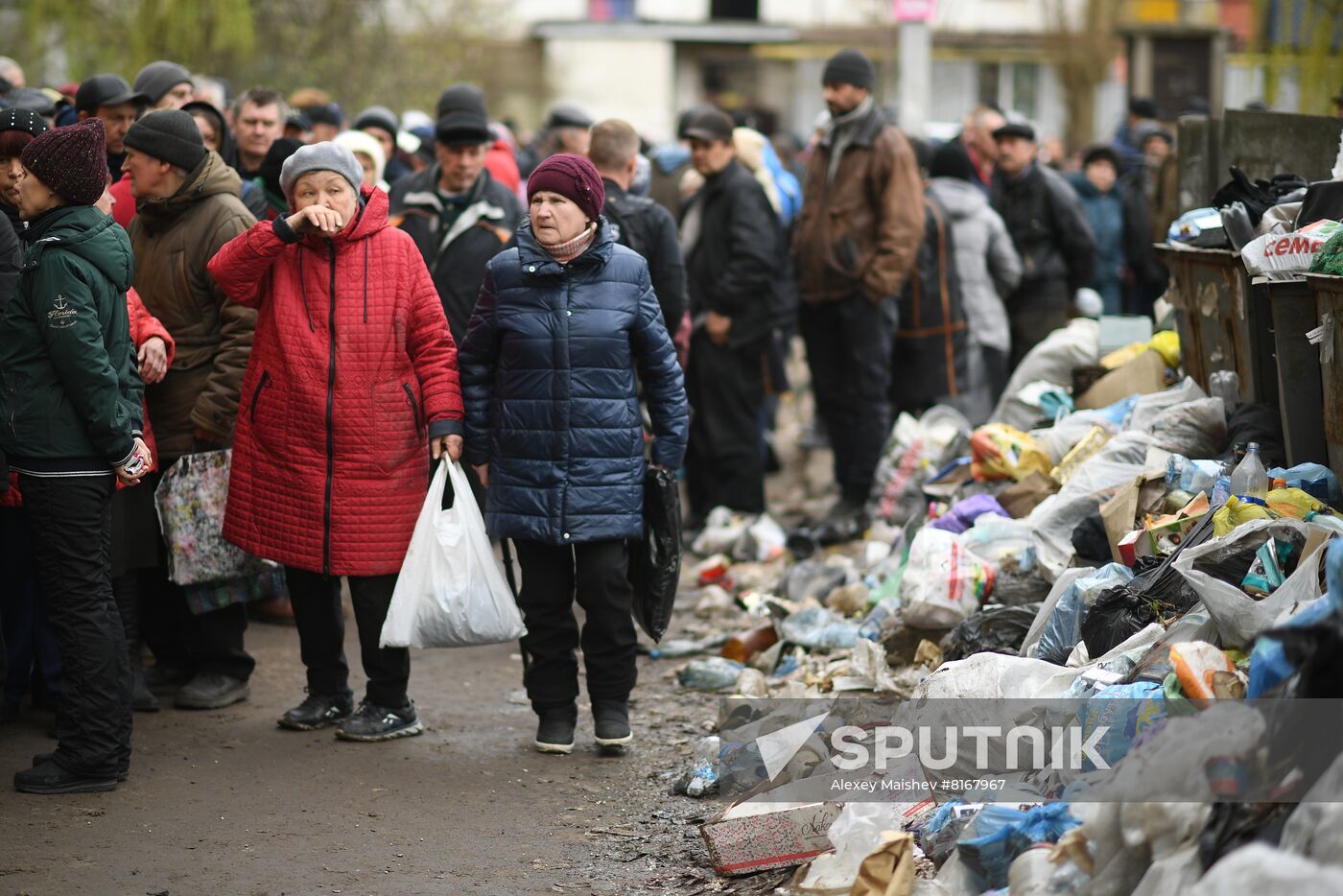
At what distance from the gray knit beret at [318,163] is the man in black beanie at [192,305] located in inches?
25.5

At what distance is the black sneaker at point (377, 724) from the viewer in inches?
236

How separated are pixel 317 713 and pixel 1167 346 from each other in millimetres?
4501

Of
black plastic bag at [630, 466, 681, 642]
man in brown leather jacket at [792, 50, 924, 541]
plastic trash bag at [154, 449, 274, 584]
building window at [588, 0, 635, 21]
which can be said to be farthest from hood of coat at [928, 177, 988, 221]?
building window at [588, 0, 635, 21]

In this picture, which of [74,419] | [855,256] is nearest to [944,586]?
[74,419]

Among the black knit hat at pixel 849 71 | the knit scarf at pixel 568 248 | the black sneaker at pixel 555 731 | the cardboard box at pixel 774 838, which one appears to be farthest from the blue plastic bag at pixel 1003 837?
the black knit hat at pixel 849 71

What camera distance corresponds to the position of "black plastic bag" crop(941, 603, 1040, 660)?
584 cm

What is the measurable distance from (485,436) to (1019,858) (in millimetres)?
2709

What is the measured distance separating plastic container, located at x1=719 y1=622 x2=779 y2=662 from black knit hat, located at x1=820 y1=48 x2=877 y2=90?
357 cm

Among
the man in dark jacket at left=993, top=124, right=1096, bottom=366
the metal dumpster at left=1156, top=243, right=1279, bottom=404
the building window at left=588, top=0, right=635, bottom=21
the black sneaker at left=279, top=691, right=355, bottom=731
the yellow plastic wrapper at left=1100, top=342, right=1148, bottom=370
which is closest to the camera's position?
the black sneaker at left=279, top=691, right=355, bottom=731

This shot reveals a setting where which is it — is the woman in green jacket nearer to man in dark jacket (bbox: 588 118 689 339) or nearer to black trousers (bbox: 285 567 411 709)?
black trousers (bbox: 285 567 411 709)

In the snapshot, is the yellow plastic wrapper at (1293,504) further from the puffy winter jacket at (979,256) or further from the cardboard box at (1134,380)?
the puffy winter jacket at (979,256)

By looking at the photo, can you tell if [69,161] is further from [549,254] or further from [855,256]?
[855,256]

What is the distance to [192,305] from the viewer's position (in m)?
6.36

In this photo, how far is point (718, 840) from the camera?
4723 millimetres
